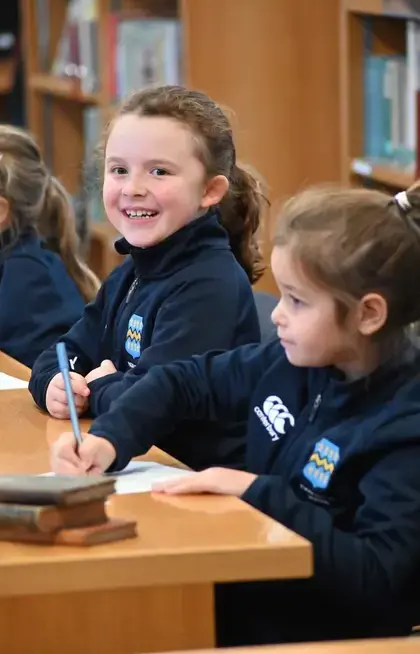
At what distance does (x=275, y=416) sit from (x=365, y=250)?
243mm

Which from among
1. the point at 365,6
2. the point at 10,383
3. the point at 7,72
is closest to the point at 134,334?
the point at 10,383

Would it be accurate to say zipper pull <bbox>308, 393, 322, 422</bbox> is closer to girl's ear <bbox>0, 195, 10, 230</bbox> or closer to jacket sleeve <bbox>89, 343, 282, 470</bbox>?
jacket sleeve <bbox>89, 343, 282, 470</bbox>

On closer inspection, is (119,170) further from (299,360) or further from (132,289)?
(299,360)

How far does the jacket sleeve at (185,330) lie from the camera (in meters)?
1.85

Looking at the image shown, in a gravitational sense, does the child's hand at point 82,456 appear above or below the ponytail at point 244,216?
below

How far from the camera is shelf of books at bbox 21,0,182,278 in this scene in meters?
4.40

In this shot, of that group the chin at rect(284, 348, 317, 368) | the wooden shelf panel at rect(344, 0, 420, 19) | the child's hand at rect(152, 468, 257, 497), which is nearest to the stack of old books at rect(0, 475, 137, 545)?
the child's hand at rect(152, 468, 257, 497)

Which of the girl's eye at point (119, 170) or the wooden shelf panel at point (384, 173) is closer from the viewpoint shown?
the girl's eye at point (119, 170)

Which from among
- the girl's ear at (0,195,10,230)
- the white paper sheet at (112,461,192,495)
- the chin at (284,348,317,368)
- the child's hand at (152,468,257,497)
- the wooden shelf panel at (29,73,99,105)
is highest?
the wooden shelf panel at (29,73,99,105)

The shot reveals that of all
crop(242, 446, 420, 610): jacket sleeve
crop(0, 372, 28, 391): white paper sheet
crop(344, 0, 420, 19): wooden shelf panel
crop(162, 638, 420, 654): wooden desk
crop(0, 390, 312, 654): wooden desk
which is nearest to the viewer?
crop(162, 638, 420, 654): wooden desk

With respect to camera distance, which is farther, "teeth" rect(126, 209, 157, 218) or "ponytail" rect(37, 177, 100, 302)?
"ponytail" rect(37, 177, 100, 302)

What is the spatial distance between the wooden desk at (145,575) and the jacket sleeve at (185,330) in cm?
46

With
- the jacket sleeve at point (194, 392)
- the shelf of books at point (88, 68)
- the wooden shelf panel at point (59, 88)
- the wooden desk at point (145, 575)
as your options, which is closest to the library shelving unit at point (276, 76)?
the shelf of books at point (88, 68)

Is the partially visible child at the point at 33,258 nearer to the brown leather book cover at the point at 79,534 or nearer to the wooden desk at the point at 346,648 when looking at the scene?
the brown leather book cover at the point at 79,534
